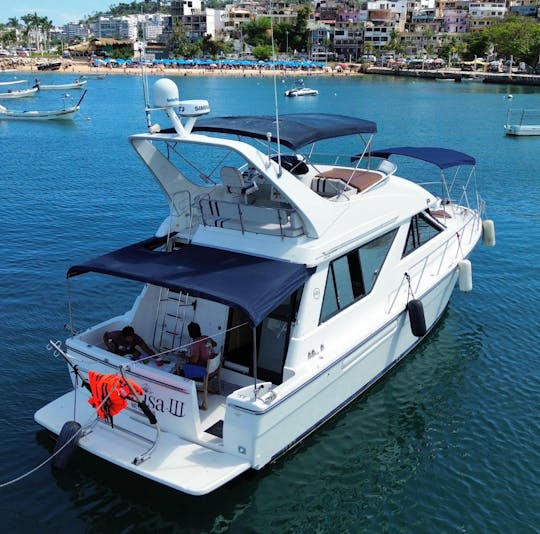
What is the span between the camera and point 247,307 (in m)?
7.61

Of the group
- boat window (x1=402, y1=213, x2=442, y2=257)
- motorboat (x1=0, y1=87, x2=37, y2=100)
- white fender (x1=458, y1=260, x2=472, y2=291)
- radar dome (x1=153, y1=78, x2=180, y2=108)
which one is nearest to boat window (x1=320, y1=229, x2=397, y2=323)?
boat window (x1=402, y1=213, x2=442, y2=257)

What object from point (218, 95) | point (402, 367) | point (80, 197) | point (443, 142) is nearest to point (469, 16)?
point (218, 95)

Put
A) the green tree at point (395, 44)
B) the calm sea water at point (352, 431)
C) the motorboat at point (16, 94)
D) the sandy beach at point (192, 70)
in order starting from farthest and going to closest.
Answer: the green tree at point (395, 44) < the sandy beach at point (192, 70) < the motorboat at point (16, 94) < the calm sea water at point (352, 431)

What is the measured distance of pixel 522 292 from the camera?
15961mm

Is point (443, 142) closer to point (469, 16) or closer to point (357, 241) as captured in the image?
point (357, 241)

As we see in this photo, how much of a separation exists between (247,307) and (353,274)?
116 inches

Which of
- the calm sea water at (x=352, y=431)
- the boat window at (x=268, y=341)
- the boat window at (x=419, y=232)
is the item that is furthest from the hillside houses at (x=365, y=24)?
the boat window at (x=268, y=341)

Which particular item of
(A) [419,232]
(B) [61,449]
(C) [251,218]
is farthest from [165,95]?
(A) [419,232]

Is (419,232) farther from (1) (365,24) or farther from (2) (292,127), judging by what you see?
(1) (365,24)

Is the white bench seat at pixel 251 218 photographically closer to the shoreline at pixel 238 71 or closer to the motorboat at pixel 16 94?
the motorboat at pixel 16 94

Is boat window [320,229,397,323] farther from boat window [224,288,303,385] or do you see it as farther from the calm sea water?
the calm sea water

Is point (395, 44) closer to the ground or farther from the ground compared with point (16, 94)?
farther from the ground

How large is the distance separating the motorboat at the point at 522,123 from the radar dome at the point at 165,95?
40.7 metres

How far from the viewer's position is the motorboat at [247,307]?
7957 millimetres
